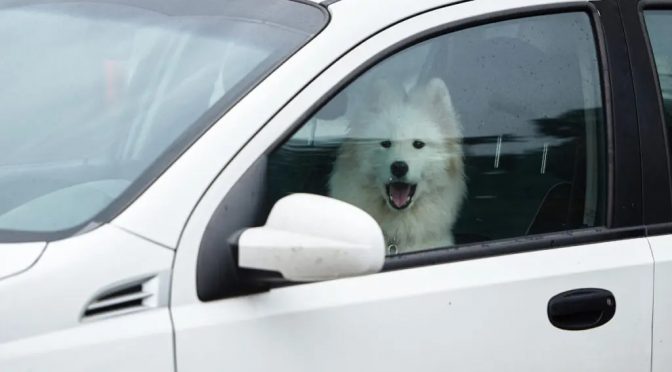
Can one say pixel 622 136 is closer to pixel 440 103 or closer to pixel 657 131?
pixel 657 131

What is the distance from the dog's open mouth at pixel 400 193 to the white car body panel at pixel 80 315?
87 cm

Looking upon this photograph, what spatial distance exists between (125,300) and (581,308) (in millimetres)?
1091

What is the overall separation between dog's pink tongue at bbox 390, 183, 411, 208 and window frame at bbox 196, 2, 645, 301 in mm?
322

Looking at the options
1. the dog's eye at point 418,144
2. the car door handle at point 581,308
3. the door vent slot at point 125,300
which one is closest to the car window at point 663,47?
the car door handle at point 581,308

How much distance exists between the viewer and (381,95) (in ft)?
8.70

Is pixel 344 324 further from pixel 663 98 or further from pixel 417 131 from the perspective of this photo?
pixel 663 98

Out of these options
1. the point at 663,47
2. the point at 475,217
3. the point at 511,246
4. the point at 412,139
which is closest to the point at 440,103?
the point at 412,139

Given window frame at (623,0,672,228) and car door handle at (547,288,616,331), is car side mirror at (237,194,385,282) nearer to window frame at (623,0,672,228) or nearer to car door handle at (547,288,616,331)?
car door handle at (547,288,616,331)

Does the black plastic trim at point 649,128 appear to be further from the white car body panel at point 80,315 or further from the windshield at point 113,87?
the white car body panel at point 80,315

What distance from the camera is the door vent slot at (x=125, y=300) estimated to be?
2.16 metres

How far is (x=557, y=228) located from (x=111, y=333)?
119 centimetres

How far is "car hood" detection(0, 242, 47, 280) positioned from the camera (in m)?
2.13

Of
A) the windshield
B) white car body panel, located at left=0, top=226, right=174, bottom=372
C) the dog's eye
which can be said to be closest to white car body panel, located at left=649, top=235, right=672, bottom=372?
the dog's eye

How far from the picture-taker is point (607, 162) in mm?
2824
